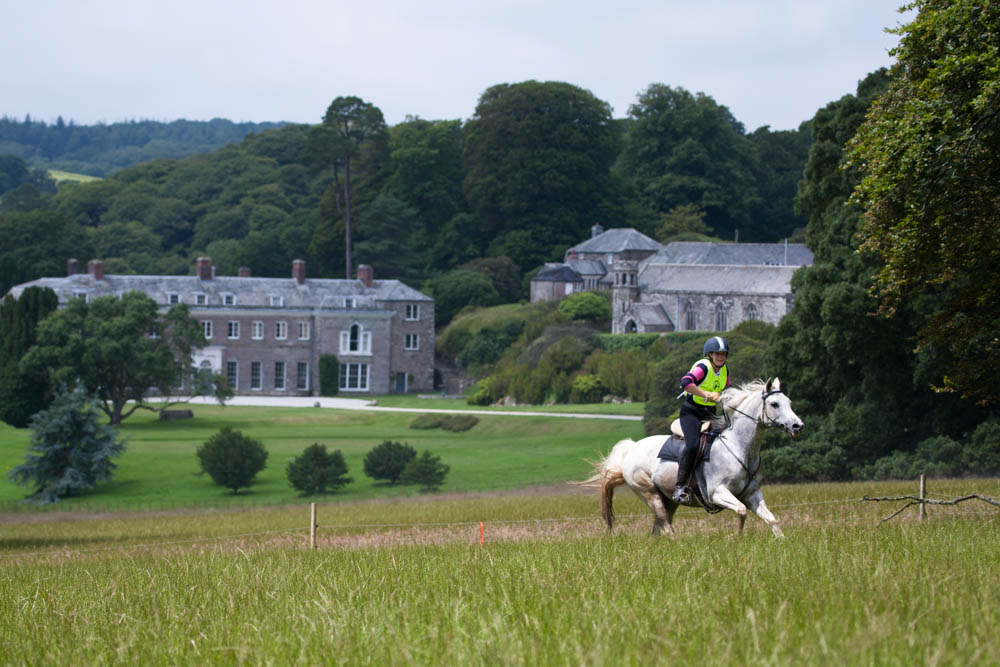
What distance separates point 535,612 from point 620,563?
2154 millimetres

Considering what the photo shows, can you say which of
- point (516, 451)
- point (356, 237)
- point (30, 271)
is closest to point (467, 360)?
point (356, 237)

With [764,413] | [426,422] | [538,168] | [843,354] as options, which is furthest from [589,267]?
[764,413]

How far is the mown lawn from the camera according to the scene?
A: 4378 centimetres

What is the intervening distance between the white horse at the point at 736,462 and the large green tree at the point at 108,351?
50825mm

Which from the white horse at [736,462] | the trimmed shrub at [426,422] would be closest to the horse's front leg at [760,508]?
the white horse at [736,462]

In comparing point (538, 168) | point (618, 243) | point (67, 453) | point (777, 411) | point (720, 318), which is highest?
point (538, 168)

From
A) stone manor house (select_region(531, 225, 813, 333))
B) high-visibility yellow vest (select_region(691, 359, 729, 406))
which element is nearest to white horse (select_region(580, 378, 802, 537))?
high-visibility yellow vest (select_region(691, 359, 729, 406))

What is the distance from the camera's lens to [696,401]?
13.2 metres

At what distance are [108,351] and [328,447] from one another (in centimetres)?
1480

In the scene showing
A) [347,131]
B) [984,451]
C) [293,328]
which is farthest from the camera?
[347,131]

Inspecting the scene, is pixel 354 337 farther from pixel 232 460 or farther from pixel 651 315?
pixel 232 460

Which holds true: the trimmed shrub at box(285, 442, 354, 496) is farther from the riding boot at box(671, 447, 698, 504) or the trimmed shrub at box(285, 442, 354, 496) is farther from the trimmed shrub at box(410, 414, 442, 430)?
the riding boot at box(671, 447, 698, 504)

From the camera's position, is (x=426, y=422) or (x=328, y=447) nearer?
(x=328, y=447)

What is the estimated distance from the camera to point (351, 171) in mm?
115312
